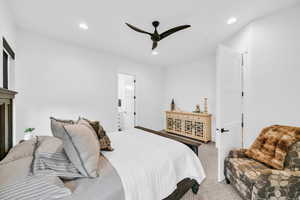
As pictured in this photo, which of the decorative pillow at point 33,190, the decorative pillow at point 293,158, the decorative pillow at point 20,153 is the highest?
the decorative pillow at point 20,153

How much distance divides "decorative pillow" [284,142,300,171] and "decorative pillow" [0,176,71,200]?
2.29 metres

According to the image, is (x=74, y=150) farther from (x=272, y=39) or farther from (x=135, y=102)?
(x=135, y=102)

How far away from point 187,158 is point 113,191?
3.30ft

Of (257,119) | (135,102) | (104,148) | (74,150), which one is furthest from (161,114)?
(74,150)

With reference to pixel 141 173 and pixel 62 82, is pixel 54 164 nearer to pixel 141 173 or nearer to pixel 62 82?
pixel 141 173

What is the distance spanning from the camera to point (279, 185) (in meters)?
1.26

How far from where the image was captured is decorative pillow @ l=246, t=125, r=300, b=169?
1497 millimetres

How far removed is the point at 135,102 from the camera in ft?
14.7

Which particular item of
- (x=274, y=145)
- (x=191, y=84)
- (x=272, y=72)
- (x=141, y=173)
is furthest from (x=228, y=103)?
(x=191, y=84)

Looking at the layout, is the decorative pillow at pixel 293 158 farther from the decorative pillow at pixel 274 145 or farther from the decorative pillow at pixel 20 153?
the decorative pillow at pixel 20 153

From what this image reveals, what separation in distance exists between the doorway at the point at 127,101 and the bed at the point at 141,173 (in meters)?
2.76

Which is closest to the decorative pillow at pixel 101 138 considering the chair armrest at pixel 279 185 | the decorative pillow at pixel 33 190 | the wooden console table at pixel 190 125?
the decorative pillow at pixel 33 190

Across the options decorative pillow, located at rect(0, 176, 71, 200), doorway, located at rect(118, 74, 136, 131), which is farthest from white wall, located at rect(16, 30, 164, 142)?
decorative pillow, located at rect(0, 176, 71, 200)

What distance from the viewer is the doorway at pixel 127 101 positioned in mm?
4492
